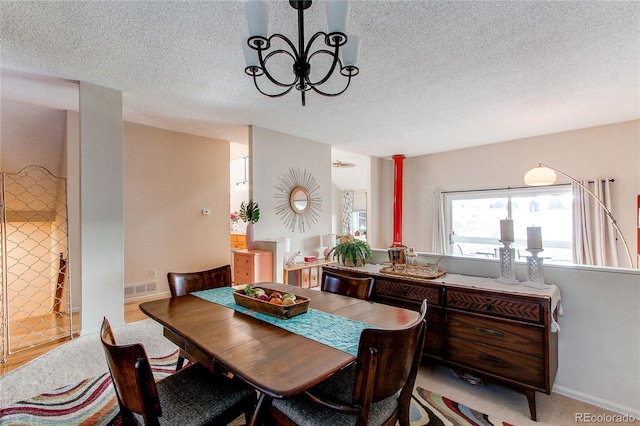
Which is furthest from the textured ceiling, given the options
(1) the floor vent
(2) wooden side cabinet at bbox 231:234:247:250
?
(2) wooden side cabinet at bbox 231:234:247:250

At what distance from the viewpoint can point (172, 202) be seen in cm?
487

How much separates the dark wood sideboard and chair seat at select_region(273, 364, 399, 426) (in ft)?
3.48

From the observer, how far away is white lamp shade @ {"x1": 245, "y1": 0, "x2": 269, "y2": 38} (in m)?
1.39

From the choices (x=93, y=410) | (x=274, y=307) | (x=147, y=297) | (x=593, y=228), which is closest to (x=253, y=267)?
(x=147, y=297)

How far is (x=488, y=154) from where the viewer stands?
5387 millimetres

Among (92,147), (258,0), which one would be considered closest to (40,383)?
(92,147)

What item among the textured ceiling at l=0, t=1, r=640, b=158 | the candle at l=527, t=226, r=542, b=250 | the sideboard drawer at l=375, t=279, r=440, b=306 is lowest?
the sideboard drawer at l=375, t=279, r=440, b=306

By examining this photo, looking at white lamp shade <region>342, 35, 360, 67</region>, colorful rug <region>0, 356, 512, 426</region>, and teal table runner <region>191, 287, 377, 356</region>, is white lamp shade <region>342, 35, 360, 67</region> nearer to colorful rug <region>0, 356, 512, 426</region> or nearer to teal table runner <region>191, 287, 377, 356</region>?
teal table runner <region>191, 287, 377, 356</region>

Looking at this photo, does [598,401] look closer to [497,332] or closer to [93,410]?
[497,332]

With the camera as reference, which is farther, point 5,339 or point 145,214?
point 145,214

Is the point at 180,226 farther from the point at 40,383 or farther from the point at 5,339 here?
the point at 40,383

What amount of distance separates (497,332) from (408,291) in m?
0.66

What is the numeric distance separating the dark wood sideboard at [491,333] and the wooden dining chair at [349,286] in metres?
0.51

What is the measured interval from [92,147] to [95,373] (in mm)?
2119
